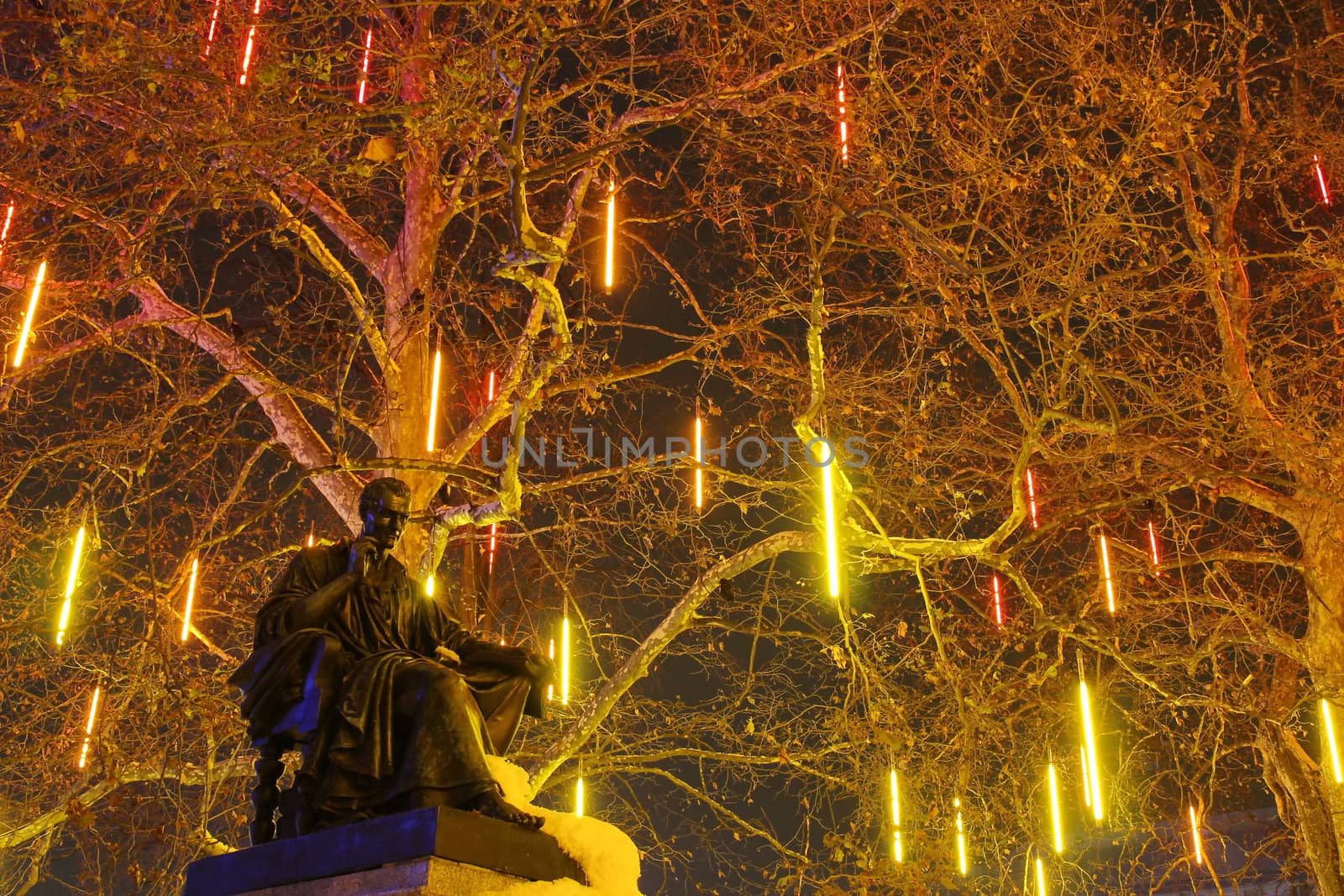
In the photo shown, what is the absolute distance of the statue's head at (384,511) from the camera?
17.9 ft

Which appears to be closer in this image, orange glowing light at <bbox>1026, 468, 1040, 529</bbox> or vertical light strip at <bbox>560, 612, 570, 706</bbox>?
orange glowing light at <bbox>1026, 468, 1040, 529</bbox>

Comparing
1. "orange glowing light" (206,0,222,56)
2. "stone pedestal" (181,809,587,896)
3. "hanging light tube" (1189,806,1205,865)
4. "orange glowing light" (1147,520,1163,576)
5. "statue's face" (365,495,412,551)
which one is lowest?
"stone pedestal" (181,809,587,896)

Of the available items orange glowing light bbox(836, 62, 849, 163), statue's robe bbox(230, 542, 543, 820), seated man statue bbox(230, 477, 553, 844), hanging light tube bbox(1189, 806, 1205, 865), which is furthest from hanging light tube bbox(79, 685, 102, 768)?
hanging light tube bbox(1189, 806, 1205, 865)

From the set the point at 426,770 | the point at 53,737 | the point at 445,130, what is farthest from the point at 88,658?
the point at 426,770

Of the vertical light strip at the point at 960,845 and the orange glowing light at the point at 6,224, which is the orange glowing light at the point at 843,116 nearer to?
the vertical light strip at the point at 960,845

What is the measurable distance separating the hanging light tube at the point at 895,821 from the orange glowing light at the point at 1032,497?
2.21 meters

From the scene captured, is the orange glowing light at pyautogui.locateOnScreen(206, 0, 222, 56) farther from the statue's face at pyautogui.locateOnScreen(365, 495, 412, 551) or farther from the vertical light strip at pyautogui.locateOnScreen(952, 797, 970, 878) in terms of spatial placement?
the vertical light strip at pyautogui.locateOnScreen(952, 797, 970, 878)

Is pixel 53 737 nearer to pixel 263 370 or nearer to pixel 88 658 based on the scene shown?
pixel 88 658

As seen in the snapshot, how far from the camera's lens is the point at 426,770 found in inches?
175

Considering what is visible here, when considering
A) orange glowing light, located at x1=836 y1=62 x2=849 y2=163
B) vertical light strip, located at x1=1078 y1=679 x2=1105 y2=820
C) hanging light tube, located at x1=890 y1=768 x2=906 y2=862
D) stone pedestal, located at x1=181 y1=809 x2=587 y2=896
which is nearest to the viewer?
Answer: stone pedestal, located at x1=181 y1=809 x2=587 y2=896

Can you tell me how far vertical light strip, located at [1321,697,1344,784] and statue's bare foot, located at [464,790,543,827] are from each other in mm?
7284

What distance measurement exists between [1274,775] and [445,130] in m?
9.40

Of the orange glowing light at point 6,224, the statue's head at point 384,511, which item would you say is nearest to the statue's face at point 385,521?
the statue's head at point 384,511

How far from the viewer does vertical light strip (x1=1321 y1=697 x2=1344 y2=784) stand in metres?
9.13
